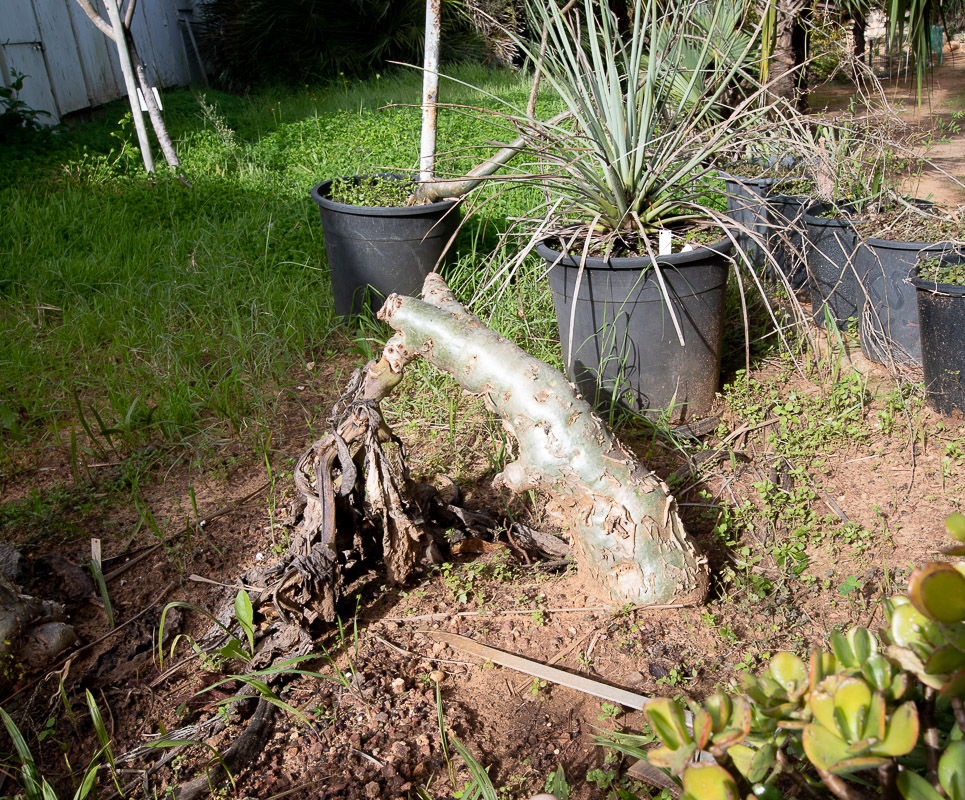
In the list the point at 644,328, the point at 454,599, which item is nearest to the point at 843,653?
the point at 454,599

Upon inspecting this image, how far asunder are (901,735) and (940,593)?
0.11m

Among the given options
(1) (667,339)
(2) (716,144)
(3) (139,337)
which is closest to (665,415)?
(1) (667,339)

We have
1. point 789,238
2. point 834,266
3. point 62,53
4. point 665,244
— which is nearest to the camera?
point 665,244

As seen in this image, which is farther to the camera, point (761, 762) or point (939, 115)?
point (939, 115)

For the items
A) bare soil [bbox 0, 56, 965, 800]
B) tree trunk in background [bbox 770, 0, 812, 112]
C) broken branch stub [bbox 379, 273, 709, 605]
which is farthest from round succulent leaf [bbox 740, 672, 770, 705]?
tree trunk in background [bbox 770, 0, 812, 112]

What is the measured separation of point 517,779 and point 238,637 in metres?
0.68

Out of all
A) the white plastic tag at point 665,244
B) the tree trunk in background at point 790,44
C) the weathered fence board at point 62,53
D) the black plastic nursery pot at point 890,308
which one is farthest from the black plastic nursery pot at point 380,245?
the weathered fence board at point 62,53

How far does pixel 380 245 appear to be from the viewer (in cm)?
319

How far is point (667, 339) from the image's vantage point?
247 cm

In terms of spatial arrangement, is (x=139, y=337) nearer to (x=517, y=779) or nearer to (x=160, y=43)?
(x=517, y=779)

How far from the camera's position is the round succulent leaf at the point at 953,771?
52 cm

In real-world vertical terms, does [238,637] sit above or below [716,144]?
below

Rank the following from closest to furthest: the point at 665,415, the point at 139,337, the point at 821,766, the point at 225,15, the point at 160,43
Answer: the point at 821,766 → the point at 665,415 → the point at 139,337 → the point at 160,43 → the point at 225,15

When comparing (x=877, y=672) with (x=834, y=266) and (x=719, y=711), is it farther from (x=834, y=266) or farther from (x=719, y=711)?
(x=834, y=266)
